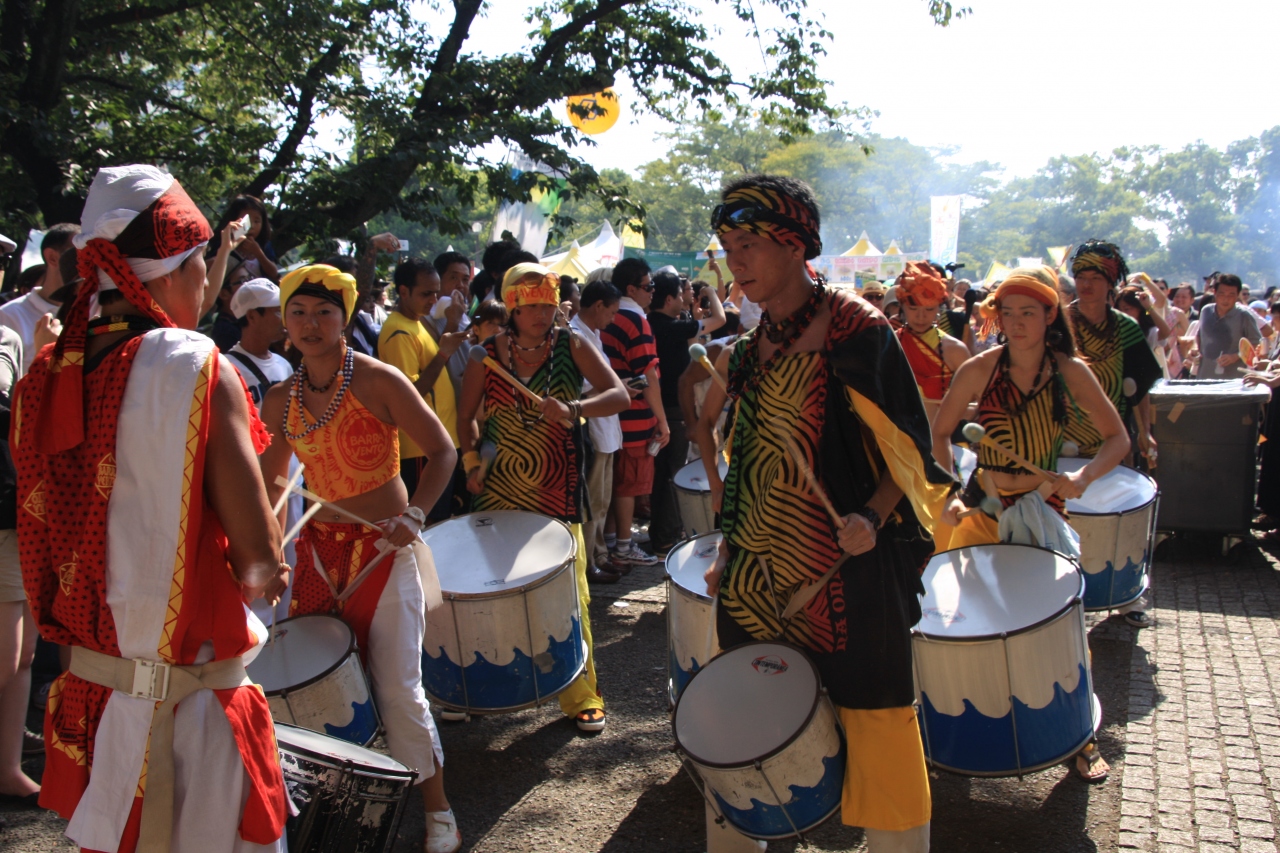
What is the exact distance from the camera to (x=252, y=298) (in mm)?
4961

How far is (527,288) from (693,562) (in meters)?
1.59

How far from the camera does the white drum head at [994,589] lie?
11.1 feet

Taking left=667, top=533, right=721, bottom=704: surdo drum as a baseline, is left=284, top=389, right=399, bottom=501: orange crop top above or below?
above

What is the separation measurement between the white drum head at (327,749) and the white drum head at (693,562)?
1.53 meters

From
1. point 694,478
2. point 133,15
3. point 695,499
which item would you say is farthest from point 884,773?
point 133,15

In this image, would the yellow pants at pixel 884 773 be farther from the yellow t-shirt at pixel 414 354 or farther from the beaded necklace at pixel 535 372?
the yellow t-shirt at pixel 414 354

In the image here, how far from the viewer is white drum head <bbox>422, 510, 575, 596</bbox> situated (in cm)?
405

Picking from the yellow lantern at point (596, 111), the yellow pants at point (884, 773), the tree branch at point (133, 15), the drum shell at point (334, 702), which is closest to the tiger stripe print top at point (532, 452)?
the drum shell at point (334, 702)

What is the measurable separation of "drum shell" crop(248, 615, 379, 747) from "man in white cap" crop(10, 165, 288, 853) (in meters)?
1.12

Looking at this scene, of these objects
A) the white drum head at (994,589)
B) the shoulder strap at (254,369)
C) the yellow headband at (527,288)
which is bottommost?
the white drum head at (994,589)

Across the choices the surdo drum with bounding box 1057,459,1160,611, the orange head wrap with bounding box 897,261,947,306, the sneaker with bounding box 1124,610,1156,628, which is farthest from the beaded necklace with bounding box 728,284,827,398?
the sneaker with bounding box 1124,610,1156,628

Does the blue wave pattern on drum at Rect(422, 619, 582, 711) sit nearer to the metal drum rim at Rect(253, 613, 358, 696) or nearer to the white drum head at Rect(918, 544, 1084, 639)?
the metal drum rim at Rect(253, 613, 358, 696)

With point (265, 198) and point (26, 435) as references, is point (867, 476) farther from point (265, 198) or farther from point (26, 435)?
point (265, 198)

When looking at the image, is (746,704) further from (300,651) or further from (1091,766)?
(1091,766)
